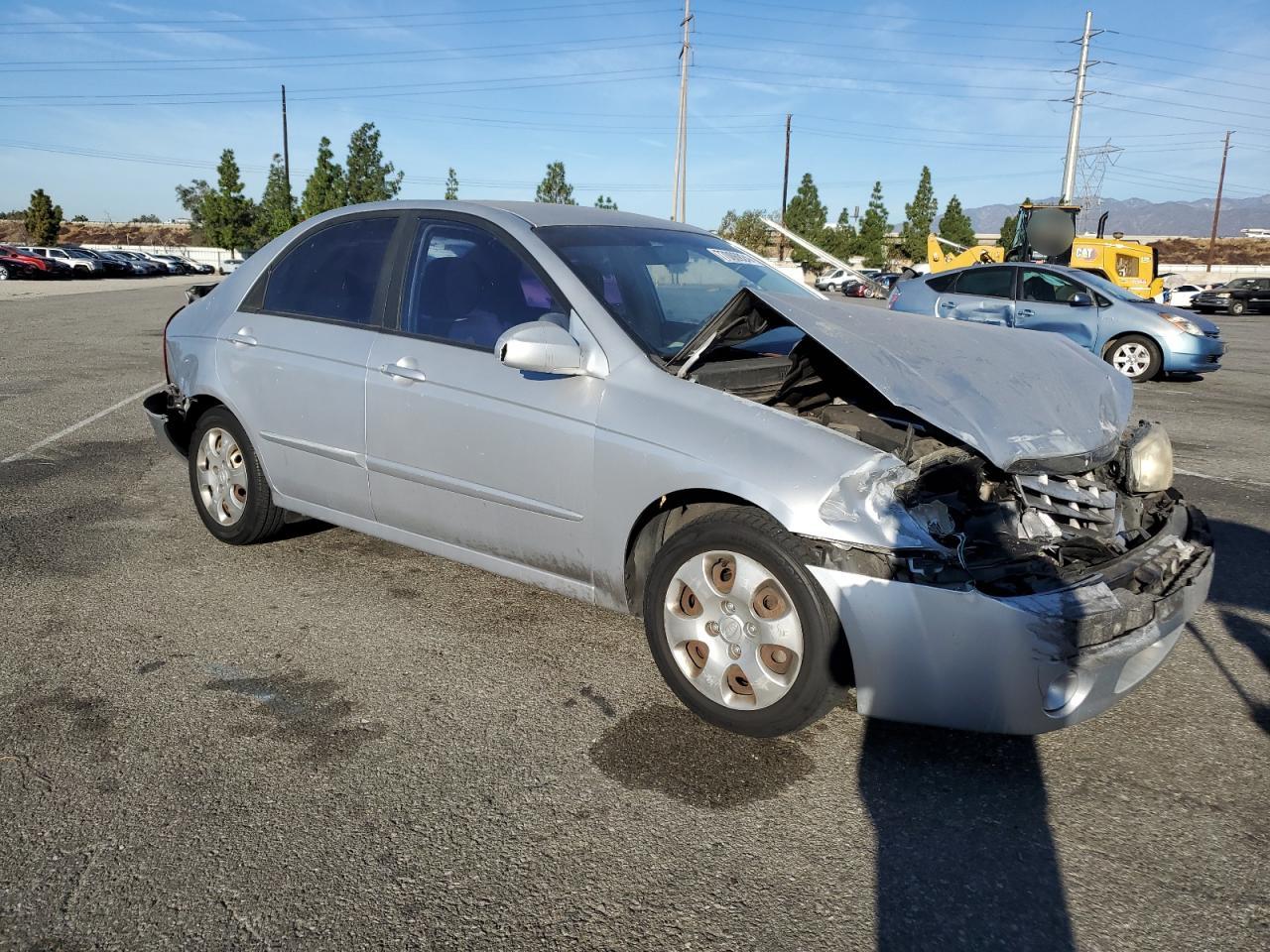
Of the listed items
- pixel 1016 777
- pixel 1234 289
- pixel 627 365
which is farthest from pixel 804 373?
pixel 1234 289

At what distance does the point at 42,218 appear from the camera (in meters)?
67.9

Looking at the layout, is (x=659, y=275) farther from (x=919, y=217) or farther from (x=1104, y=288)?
(x=919, y=217)

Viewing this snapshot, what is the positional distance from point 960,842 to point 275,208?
6705 centimetres

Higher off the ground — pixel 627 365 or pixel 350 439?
pixel 627 365

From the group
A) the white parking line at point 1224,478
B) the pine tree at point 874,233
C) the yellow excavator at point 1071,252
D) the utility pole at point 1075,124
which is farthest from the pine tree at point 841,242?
the white parking line at point 1224,478

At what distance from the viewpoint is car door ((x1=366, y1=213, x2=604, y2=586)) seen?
11.4 ft

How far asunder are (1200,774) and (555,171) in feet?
200

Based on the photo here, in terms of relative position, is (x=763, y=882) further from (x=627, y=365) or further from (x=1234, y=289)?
(x=1234, y=289)

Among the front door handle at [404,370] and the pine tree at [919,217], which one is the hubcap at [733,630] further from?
the pine tree at [919,217]

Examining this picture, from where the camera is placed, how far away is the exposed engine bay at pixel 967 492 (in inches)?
114

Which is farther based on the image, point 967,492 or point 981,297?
point 981,297

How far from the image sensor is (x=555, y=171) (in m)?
60.3

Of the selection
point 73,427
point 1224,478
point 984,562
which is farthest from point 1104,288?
point 73,427

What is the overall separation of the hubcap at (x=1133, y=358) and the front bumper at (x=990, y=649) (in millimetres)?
10991
